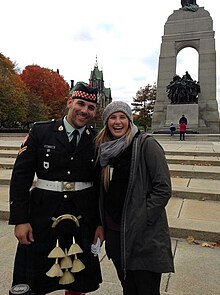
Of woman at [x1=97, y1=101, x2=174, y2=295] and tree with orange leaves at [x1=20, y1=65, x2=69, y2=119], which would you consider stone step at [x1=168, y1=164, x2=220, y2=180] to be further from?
tree with orange leaves at [x1=20, y1=65, x2=69, y2=119]

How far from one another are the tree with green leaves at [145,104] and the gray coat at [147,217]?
153 ft

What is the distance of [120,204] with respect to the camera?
2.01 m

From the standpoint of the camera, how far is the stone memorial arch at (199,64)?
25953mm

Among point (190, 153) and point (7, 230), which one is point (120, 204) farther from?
point (190, 153)

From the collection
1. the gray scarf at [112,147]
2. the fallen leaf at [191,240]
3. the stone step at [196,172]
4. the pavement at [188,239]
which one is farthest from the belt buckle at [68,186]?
the stone step at [196,172]

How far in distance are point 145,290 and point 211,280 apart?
1317 mm

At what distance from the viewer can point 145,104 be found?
4916cm

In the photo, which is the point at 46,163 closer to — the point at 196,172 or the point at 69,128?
the point at 69,128

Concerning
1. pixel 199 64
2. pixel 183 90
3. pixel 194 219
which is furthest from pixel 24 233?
pixel 199 64

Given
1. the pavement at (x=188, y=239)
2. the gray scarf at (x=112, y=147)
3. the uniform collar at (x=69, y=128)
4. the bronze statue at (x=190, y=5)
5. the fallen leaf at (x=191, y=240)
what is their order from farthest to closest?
1. the bronze statue at (x=190, y=5)
2. the fallen leaf at (x=191, y=240)
3. the pavement at (x=188, y=239)
4. the uniform collar at (x=69, y=128)
5. the gray scarf at (x=112, y=147)

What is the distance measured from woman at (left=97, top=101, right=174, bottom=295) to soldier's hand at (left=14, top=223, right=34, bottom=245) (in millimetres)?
572

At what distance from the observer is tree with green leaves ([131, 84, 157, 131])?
48094mm

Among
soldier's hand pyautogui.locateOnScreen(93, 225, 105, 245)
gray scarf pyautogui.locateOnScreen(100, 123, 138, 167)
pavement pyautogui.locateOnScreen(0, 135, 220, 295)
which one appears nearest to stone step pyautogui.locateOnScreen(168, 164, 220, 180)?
pavement pyautogui.locateOnScreen(0, 135, 220, 295)

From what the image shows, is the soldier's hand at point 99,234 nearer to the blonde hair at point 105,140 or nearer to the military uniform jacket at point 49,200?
the military uniform jacket at point 49,200
